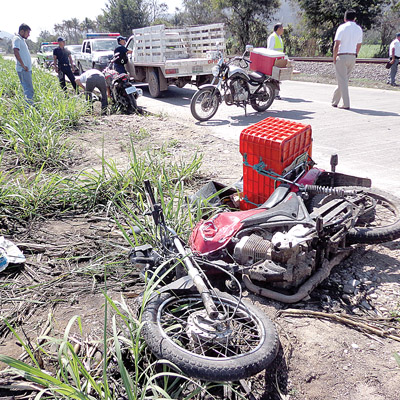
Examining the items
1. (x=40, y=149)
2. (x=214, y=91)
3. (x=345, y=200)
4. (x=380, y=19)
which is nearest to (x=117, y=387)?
(x=345, y=200)

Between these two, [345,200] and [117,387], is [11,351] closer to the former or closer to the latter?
[117,387]

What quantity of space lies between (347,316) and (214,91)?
640 centimetres

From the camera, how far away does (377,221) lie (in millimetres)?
3473

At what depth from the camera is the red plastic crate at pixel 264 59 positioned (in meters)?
8.20

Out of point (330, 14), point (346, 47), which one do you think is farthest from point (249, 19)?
point (346, 47)

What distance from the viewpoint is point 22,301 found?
2.66 meters

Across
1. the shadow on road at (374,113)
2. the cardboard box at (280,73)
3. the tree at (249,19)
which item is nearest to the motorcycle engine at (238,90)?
the cardboard box at (280,73)

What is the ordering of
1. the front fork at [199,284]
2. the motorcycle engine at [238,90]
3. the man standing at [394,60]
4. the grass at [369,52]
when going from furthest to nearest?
the grass at [369,52] → the man standing at [394,60] → the motorcycle engine at [238,90] → the front fork at [199,284]

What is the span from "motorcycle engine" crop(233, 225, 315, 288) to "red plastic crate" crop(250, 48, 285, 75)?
649cm

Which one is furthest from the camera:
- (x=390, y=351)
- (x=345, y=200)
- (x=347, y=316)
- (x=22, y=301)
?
(x=345, y=200)

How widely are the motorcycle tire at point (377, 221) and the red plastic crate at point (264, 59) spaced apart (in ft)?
18.4

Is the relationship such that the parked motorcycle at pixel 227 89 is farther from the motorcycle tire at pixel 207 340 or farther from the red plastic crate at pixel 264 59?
the motorcycle tire at pixel 207 340

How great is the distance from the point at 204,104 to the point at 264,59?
5.40 ft

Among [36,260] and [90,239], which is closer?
[36,260]
